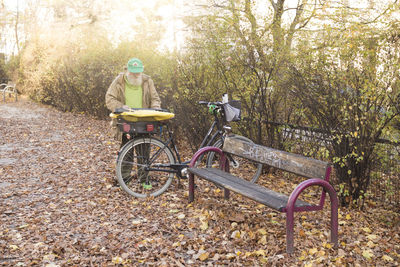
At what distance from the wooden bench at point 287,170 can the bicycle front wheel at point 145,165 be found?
0.47m

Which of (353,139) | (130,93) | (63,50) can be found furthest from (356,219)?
(63,50)

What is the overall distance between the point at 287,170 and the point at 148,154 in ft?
6.33

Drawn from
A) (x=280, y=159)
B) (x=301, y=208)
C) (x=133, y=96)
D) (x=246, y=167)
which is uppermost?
(x=133, y=96)

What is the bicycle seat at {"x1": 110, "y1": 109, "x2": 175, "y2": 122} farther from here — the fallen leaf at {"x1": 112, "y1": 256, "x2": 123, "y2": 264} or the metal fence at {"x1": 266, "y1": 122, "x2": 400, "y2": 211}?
the metal fence at {"x1": 266, "y1": 122, "x2": 400, "y2": 211}

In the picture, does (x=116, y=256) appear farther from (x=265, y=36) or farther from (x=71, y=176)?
(x=265, y=36)

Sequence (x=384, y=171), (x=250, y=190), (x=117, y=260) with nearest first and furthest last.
→ 1. (x=117, y=260)
2. (x=250, y=190)
3. (x=384, y=171)

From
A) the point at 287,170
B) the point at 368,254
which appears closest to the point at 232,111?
the point at 287,170

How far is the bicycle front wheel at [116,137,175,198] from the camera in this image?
4.76m

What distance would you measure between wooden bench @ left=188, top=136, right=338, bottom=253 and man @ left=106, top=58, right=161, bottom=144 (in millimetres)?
1159

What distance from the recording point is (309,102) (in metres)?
4.68

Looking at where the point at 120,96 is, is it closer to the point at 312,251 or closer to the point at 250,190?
A: the point at 250,190

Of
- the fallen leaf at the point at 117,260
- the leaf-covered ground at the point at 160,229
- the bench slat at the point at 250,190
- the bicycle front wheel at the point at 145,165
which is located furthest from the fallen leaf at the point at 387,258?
the bicycle front wheel at the point at 145,165

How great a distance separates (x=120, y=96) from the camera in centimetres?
507

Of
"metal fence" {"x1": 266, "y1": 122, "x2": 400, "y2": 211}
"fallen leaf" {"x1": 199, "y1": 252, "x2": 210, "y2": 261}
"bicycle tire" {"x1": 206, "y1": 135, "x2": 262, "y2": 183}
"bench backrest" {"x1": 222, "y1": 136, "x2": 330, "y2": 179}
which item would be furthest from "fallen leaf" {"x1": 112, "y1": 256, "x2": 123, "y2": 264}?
"metal fence" {"x1": 266, "y1": 122, "x2": 400, "y2": 211}
